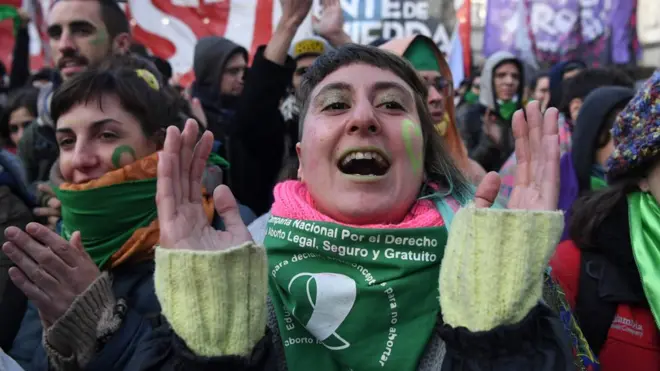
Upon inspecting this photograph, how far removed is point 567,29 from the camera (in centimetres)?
1119

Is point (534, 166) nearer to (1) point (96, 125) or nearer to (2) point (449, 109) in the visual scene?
(1) point (96, 125)

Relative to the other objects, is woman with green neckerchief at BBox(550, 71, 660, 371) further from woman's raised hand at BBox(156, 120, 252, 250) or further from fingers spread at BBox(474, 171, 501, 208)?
woman's raised hand at BBox(156, 120, 252, 250)

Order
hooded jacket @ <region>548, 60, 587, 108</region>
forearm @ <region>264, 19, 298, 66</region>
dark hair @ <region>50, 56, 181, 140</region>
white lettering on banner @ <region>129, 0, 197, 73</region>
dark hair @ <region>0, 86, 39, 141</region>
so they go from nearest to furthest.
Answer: dark hair @ <region>50, 56, 181, 140</region>, forearm @ <region>264, 19, 298, 66</region>, dark hair @ <region>0, 86, 39, 141</region>, white lettering on banner @ <region>129, 0, 197, 73</region>, hooded jacket @ <region>548, 60, 587, 108</region>

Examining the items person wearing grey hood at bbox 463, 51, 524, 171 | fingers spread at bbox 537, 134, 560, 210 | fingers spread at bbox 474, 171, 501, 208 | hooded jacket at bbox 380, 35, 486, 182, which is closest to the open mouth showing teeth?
fingers spread at bbox 474, 171, 501, 208

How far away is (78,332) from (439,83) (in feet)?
7.02

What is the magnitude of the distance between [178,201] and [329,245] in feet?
1.30

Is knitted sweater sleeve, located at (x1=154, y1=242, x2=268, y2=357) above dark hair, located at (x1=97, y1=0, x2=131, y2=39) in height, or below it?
below

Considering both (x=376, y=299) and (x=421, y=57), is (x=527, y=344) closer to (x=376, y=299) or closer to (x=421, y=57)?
(x=376, y=299)

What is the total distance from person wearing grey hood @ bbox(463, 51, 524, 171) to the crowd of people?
271 cm

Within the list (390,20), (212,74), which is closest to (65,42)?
(212,74)

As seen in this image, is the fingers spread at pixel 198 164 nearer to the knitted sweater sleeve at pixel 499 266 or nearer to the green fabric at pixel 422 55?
the knitted sweater sleeve at pixel 499 266

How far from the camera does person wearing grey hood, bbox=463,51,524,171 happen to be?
4855 mm

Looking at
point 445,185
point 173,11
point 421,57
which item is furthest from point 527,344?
point 173,11

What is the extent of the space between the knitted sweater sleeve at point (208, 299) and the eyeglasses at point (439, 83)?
1971 mm
